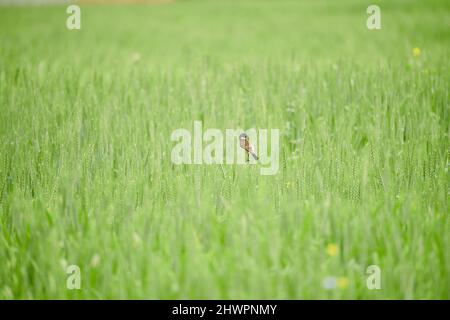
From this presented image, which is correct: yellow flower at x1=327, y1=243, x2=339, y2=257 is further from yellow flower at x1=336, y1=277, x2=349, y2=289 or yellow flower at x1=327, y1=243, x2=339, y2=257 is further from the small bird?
the small bird

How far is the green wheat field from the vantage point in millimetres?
1699

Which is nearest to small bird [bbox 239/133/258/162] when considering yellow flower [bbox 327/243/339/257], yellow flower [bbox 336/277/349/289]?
yellow flower [bbox 327/243/339/257]

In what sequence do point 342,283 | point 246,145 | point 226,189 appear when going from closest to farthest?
1. point 342,283
2. point 226,189
3. point 246,145

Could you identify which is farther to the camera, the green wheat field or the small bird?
the small bird

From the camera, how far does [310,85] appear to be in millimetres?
3760

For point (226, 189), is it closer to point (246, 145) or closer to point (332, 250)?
point (246, 145)

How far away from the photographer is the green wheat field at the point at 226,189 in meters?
1.70

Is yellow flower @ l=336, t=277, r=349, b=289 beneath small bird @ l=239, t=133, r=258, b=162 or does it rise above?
beneath

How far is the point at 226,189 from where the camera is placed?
7.41 ft

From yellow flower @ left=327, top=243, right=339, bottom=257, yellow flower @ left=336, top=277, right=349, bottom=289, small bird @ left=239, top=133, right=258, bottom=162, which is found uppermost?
small bird @ left=239, top=133, right=258, bottom=162

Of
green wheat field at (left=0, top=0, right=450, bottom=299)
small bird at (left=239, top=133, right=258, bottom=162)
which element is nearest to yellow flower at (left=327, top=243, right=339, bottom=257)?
green wheat field at (left=0, top=0, right=450, bottom=299)

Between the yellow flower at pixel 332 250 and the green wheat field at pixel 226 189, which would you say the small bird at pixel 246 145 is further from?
the yellow flower at pixel 332 250

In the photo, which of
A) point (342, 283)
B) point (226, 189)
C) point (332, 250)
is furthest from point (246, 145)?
point (342, 283)
